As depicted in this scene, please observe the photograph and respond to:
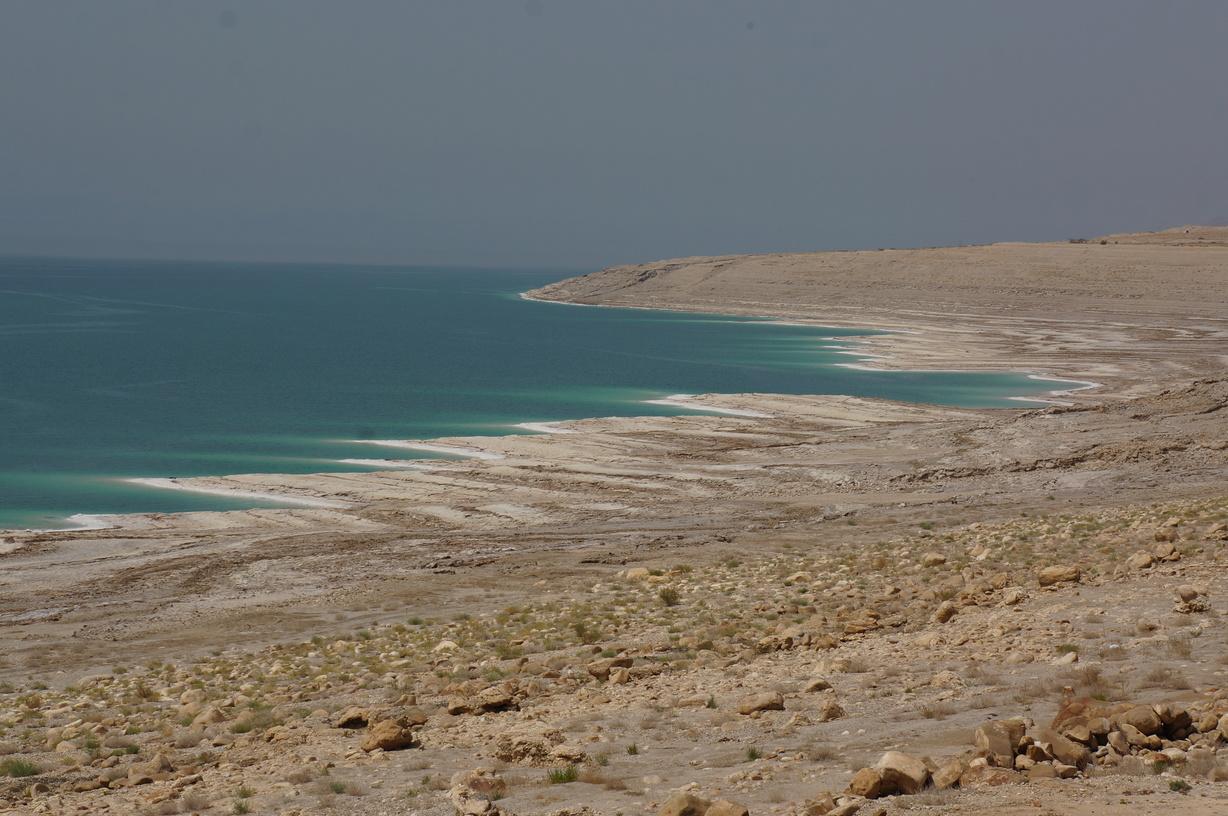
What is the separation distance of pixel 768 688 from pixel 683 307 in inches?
4789

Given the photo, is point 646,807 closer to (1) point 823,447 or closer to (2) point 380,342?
(1) point 823,447

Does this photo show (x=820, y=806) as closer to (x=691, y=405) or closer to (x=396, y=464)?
(x=396, y=464)

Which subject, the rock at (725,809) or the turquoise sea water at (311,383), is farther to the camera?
the turquoise sea water at (311,383)

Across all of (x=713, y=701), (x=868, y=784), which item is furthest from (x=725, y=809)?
(x=713, y=701)

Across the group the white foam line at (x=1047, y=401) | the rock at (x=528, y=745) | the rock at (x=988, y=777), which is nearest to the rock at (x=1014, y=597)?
the rock at (x=988, y=777)

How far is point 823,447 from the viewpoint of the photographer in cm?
3722

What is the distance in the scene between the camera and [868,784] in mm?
7992

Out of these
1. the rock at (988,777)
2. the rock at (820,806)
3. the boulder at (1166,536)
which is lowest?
the boulder at (1166,536)

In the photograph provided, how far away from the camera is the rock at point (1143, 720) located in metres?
8.50

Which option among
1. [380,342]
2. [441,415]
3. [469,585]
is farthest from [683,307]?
[469,585]

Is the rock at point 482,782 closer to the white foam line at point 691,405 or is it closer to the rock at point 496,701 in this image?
the rock at point 496,701

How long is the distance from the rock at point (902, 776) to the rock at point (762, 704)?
3.08 metres

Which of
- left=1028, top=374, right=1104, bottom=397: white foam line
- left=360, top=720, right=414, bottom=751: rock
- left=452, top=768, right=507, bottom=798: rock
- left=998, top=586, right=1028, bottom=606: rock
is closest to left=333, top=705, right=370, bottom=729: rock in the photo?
left=360, top=720, right=414, bottom=751: rock

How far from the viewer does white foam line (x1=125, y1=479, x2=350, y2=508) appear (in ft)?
100
